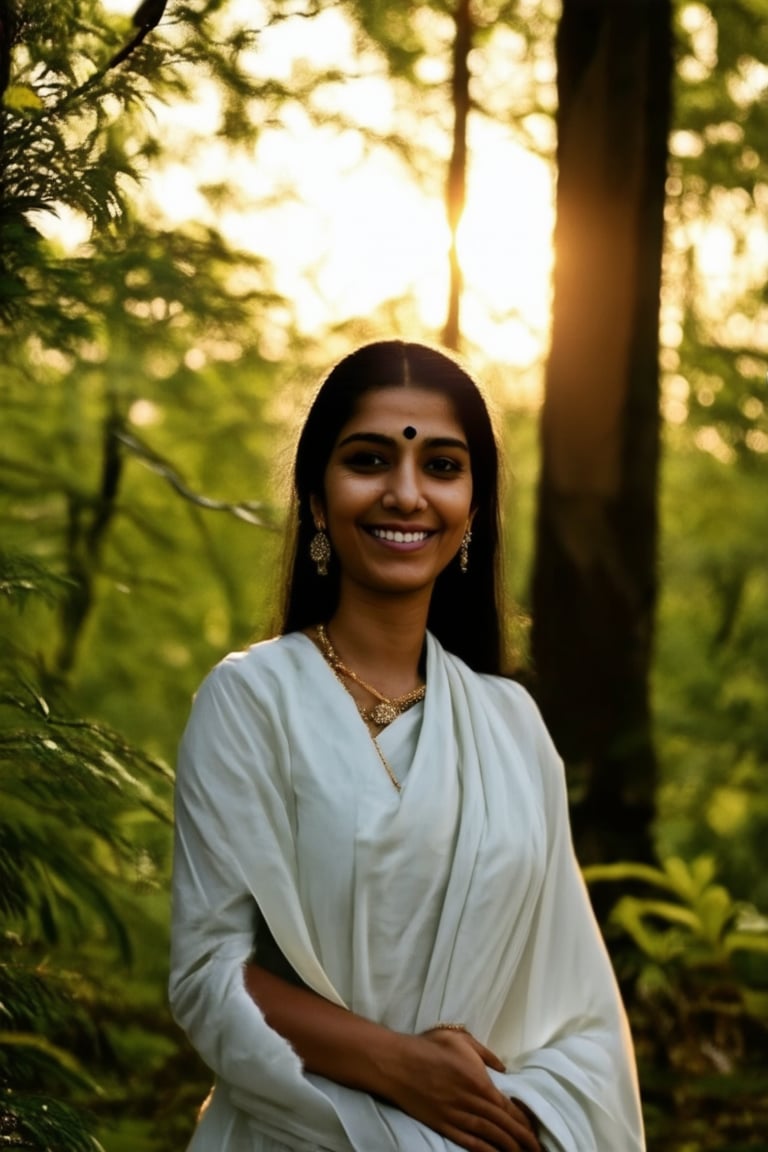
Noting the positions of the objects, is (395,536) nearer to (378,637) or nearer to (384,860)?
(378,637)

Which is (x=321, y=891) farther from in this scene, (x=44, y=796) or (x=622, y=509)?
(x=622, y=509)

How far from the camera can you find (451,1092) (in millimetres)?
2068

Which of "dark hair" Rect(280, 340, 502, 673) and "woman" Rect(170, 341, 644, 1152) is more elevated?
"dark hair" Rect(280, 340, 502, 673)

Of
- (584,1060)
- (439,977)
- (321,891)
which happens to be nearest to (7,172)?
(321,891)

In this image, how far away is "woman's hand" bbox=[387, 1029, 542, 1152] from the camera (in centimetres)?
206

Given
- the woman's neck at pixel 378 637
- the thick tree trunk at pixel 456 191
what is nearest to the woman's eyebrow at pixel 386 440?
the woman's neck at pixel 378 637

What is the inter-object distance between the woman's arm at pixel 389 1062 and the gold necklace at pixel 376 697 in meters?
0.43

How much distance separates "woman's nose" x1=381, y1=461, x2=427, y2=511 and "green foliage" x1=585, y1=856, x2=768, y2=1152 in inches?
85.0

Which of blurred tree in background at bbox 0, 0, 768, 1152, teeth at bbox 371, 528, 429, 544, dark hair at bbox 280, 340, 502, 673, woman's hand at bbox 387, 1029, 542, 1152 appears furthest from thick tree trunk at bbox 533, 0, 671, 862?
woman's hand at bbox 387, 1029, 542, 1152

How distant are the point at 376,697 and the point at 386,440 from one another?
0.40 m

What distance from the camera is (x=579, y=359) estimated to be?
4.45 m

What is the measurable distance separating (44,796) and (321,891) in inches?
27.0

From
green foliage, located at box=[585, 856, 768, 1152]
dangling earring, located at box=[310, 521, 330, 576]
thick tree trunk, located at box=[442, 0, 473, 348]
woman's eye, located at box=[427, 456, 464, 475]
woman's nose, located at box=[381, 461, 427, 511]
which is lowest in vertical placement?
green foliage, located at box=[585, 856, 768, 1152]

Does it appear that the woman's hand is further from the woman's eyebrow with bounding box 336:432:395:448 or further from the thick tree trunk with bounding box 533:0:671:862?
the thick tree trunk with bounding box 533:0:671:862
